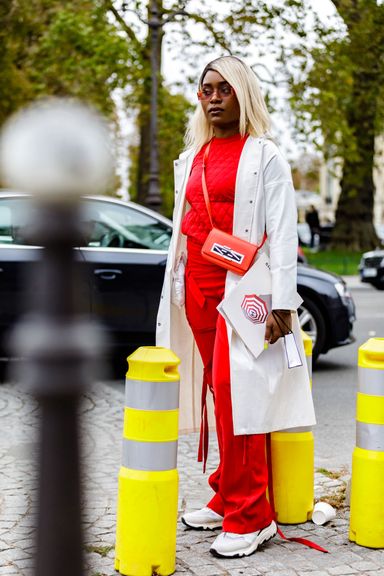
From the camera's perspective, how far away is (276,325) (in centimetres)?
385

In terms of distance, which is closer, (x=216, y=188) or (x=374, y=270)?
(x=216, y=188)

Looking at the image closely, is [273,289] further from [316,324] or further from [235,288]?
[316,324]

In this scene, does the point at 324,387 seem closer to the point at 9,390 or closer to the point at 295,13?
the point at 9,390

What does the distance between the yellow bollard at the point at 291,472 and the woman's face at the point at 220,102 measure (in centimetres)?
98

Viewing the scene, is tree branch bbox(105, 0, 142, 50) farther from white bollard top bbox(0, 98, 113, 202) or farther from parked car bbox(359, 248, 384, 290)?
white bollard top bbox(0, 98, 113, 202)

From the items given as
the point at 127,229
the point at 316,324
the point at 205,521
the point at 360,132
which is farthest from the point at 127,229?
the point at 360,132

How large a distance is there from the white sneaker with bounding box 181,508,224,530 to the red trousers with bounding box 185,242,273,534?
0.18 meters

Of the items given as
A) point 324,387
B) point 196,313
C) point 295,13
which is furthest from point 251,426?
point 295,13

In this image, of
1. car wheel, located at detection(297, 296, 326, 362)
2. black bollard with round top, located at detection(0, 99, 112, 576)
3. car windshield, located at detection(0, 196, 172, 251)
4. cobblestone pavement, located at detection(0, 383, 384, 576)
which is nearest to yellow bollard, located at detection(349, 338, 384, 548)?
cobblestone pavement, located at detection(0, 383, 384, 576)

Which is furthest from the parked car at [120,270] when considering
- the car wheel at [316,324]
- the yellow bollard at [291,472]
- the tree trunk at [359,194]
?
the tree trunk at [359,194]

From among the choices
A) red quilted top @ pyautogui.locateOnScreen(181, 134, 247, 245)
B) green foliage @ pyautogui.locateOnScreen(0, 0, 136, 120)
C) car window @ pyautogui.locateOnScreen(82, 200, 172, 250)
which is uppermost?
green foliage @ pyautogui.locateOnScreen(0, 0, 136, 120)

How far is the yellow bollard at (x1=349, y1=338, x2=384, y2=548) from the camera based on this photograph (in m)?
3.89

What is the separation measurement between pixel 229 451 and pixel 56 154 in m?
2.89

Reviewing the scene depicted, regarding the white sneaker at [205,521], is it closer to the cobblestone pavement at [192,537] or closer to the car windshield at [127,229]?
the cobblestone pavement at [192,537]
